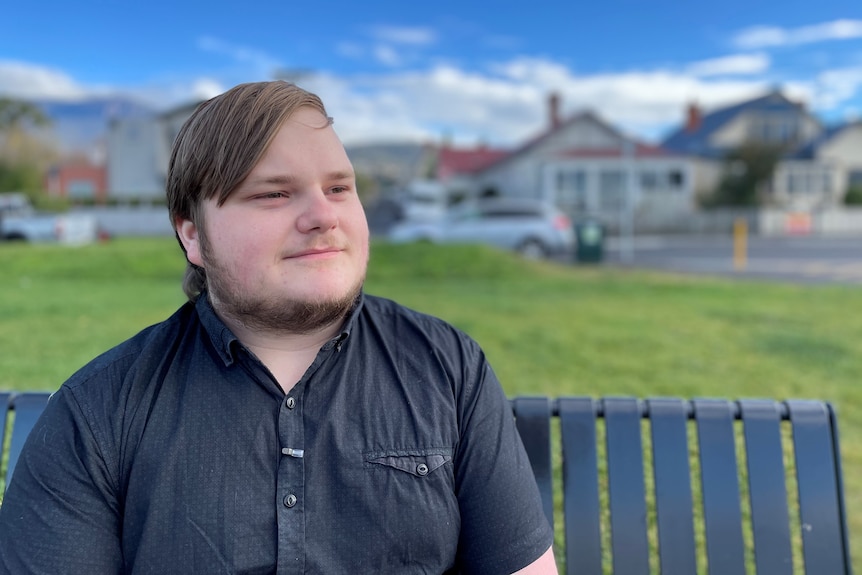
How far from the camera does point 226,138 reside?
5.23 feet

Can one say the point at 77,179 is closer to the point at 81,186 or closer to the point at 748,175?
the point at 81,186

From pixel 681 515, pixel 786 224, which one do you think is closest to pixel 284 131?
pixel 681 515

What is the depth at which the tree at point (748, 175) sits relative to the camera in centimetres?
3562

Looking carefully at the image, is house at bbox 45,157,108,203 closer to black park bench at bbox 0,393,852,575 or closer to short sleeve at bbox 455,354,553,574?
black park bench at bbox 0,393,852,575

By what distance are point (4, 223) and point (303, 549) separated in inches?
994

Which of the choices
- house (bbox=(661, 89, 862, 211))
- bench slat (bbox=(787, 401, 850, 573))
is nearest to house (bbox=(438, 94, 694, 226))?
house (bbox=(661, 89, 862, 211))

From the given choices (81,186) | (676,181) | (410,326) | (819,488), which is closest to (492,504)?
(410,326)

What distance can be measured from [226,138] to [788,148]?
43.6 metres

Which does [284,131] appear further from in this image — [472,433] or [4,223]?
[4,223]

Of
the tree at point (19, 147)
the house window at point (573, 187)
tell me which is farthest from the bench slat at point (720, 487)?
the tree at point (19, 147)

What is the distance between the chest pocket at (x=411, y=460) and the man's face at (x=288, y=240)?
327mm

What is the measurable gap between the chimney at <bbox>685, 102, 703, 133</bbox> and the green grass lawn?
1603 inches

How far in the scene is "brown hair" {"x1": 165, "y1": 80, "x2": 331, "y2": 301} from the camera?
159 cm

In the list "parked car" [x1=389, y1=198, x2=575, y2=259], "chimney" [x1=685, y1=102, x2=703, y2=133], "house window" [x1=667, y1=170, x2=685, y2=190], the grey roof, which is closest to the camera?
"parked car" [x1=389, y1=198, x2=575, y2=259]
